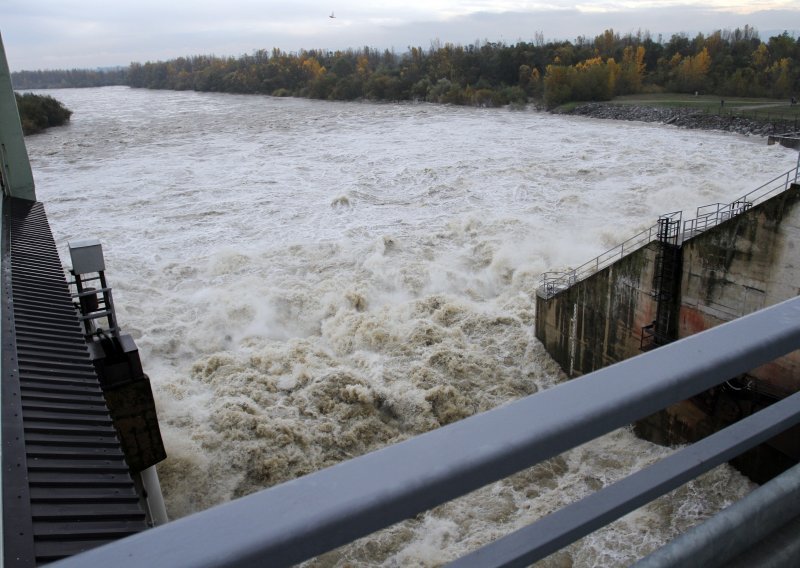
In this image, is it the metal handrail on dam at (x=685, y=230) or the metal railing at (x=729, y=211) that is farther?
the metal handrail on dam at (x=685, y=230)

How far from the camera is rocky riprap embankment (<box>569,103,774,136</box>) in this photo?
134ft

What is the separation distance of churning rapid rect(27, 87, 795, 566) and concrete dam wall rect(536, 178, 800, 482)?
0.76m

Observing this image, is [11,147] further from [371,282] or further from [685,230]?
[685,230]

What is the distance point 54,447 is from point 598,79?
66066mm

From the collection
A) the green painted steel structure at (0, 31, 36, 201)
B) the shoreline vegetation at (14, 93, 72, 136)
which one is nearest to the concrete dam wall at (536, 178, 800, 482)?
the green painted steel structure at (0, 31, 36, 201)

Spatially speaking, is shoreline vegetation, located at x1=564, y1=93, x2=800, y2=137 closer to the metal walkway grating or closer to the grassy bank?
the grassy bank

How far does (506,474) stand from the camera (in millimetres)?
868

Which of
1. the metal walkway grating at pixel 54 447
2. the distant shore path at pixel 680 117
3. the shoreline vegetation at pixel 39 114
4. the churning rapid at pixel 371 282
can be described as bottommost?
the churning rapid at pixel 371 282

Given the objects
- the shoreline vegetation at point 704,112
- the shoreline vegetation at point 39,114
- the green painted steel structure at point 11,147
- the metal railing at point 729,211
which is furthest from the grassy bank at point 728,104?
the shoreline vegetation at point 39,114

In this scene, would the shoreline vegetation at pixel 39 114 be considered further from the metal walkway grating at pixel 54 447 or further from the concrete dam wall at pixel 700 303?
the metal walkway grating at pixel 54 447

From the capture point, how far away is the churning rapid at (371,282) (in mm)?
10859

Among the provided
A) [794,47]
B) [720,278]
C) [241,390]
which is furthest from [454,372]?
[794,47]

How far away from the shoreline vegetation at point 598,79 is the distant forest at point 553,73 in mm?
119

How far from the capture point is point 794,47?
6738 centimetres
